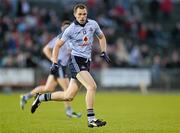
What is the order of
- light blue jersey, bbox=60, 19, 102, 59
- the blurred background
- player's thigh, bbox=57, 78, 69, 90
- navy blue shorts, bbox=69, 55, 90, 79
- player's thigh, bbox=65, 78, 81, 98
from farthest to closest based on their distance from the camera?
the blurred background, player's thigh, bbox=57, 78, 69, 90, player's thigh, bbox=65, 78, 81, 98, navy blue shorts, bbox=69, 55, 90, 79, light blue jersey, bbox=60, 19, 102, 59

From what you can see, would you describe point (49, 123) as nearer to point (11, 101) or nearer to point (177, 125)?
point (177, 125)

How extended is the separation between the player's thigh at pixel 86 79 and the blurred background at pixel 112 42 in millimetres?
18152

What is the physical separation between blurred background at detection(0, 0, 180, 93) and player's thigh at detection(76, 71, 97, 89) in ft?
59.6

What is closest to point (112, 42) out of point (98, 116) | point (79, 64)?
point (98, 116)

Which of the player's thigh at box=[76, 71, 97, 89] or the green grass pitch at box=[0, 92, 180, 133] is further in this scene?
the player's thigh at box=[76, 71, 97, 89]

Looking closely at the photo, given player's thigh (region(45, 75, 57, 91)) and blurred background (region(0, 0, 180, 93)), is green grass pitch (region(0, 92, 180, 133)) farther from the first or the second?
blurred background (region(0, 0, 180, 93))

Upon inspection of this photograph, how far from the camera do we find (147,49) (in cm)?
3847

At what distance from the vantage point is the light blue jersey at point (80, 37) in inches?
616

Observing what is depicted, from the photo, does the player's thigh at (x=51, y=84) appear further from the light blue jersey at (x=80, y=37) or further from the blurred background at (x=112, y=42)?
the blurred background at (x=112, y=42)

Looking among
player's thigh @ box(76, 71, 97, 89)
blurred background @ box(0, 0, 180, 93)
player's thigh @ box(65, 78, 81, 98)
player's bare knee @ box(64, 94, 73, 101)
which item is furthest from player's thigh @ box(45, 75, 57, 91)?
blurred background @ box(0, 0, 180, 93)

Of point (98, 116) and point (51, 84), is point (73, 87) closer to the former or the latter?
point (98, 116)

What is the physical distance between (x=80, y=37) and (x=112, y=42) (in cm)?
2233

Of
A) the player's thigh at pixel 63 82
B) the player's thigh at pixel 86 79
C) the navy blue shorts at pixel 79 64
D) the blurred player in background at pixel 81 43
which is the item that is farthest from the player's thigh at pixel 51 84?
the player's thigh at pixel 86 79

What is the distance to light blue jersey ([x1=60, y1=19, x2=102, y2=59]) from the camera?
1566 cm
